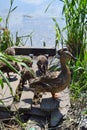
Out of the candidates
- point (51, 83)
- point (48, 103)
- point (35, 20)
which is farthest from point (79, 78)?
point (35, 20)

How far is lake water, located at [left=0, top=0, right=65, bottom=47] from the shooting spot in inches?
332

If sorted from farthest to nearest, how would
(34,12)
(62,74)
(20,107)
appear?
1. (34,12)
2. (62,74)
3. (20,107)

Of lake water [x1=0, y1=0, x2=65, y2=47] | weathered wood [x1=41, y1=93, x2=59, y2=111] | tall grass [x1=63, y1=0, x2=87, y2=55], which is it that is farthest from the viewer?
lake water [x1=0, y1=0, x2=65, y2=47]

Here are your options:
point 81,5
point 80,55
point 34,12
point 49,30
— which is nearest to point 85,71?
point 80,55

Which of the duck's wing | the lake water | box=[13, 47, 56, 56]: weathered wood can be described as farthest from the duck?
the lake water

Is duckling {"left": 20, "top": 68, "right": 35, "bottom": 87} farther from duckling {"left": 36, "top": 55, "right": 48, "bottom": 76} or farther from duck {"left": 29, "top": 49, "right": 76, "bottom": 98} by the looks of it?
duck {"left": 29, "top": 49, "right": 76, "bottom": 98}

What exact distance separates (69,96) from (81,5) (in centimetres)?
145

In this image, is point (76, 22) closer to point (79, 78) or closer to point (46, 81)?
point (79, 78)

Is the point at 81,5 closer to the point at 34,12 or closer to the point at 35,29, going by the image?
the point at 35,29

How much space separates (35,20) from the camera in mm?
9336

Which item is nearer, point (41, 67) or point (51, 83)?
point (51, 83)

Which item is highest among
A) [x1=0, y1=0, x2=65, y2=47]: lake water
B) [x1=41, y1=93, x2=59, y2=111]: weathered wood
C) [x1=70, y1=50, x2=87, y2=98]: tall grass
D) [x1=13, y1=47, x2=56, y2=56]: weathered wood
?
[x1=0, y1=0, x2=65, y2=47]: lake water

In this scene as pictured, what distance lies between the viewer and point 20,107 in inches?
188

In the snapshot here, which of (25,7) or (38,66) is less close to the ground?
(25,7)
